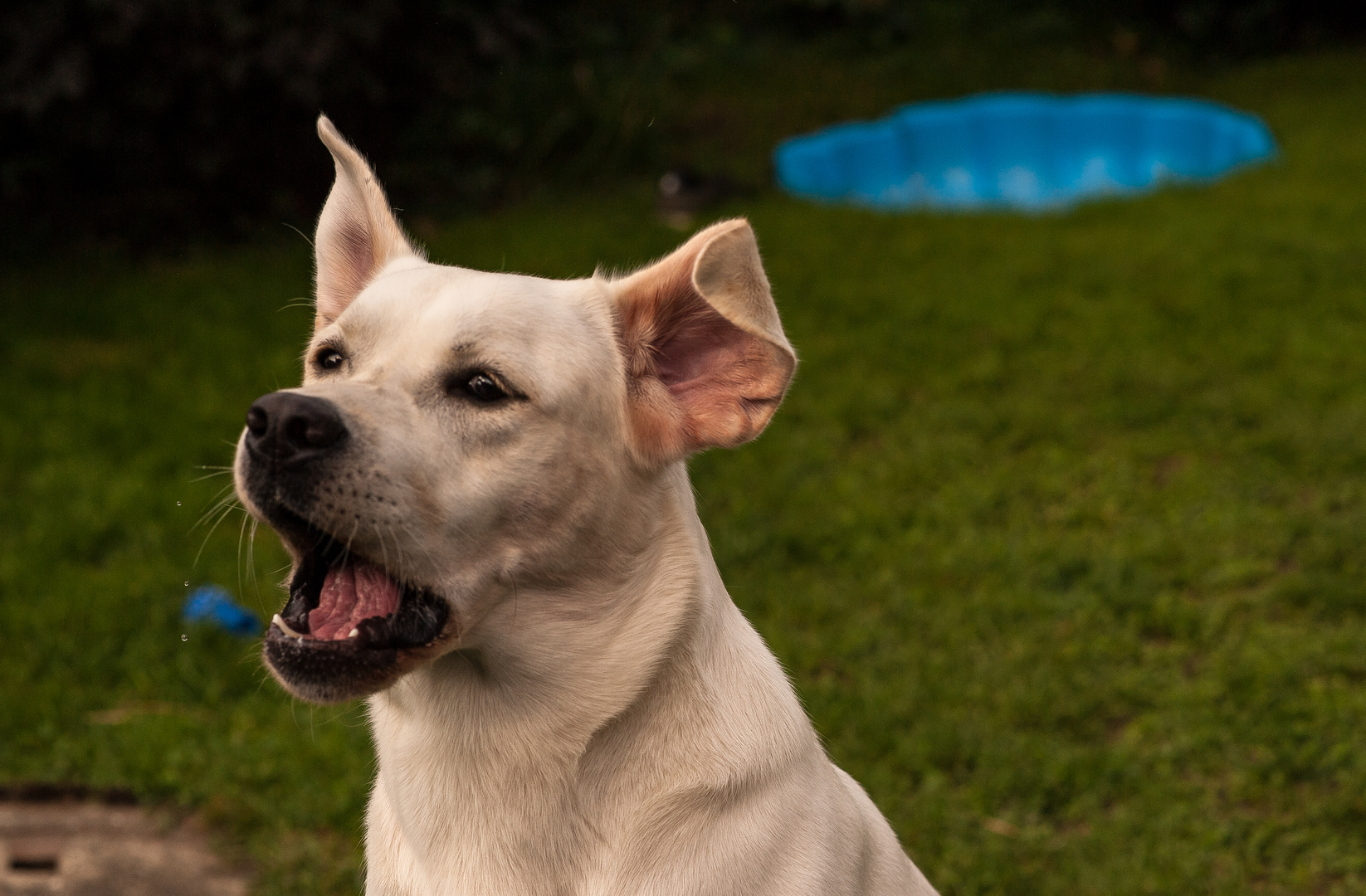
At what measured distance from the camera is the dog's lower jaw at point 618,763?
2.41 meters

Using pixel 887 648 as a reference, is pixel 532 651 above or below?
above

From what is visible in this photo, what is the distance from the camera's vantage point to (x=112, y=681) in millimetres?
4723

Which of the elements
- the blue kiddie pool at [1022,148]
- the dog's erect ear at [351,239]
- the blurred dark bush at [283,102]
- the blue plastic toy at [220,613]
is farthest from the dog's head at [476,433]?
the blue kiddie pool at [1022,148]

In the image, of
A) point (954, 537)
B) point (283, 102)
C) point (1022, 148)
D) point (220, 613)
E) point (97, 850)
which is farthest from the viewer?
point (1022, 148)

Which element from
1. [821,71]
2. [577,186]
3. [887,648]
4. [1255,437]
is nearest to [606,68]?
[577,186]

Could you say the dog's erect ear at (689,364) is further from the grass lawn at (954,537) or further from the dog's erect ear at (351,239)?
the grass lawn at (954,537)

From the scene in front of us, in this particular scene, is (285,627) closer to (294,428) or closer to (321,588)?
(321,588)

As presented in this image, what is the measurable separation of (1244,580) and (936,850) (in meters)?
1.93

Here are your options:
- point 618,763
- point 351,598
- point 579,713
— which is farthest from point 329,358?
point 618,763

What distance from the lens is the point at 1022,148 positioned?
12391mm

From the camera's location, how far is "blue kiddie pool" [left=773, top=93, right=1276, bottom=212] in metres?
11.0

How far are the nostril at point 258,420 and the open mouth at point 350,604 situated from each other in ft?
0.65

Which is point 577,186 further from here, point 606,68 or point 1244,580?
point 1244,580

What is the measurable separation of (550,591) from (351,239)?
94 cm
